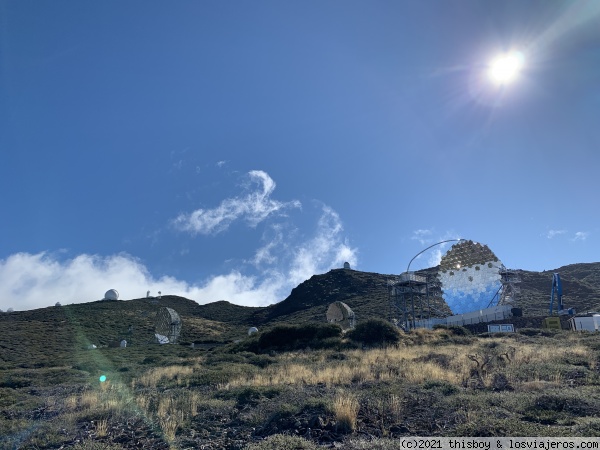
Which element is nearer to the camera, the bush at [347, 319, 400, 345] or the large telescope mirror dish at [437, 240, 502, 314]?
the bush at [347, 319, 400, 345]

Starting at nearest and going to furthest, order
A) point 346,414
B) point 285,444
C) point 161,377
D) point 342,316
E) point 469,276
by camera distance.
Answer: point 285,444 → point 346,414 → point 161,377 → point 342,316 → point 469,276

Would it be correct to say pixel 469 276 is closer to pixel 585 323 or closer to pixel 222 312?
pixel 585 323

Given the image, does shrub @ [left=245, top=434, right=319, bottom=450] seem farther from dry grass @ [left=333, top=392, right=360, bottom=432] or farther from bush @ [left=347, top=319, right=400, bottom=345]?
bush @ [left=347, top=319, right=400, bottom=345]

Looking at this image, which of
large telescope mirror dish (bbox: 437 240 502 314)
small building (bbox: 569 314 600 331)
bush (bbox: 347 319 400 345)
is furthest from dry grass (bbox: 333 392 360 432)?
large telescope mirror dish (bbox: 437 240 502 314)

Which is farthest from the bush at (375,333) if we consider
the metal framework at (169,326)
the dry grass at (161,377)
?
the metal framework at (169,326)

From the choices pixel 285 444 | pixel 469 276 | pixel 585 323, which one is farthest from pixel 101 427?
pixel 469 276

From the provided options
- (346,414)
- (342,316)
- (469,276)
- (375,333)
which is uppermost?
(469,276)

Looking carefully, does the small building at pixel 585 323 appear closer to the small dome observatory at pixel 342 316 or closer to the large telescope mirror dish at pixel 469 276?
the large telescope mirror dish at pixel 469 276

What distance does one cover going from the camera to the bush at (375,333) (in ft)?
109

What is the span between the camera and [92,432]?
11375mm

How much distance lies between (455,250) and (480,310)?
761cm

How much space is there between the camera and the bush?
33.3 metres

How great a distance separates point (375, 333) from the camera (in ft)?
112

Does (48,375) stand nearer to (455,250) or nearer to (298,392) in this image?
(298,392)
